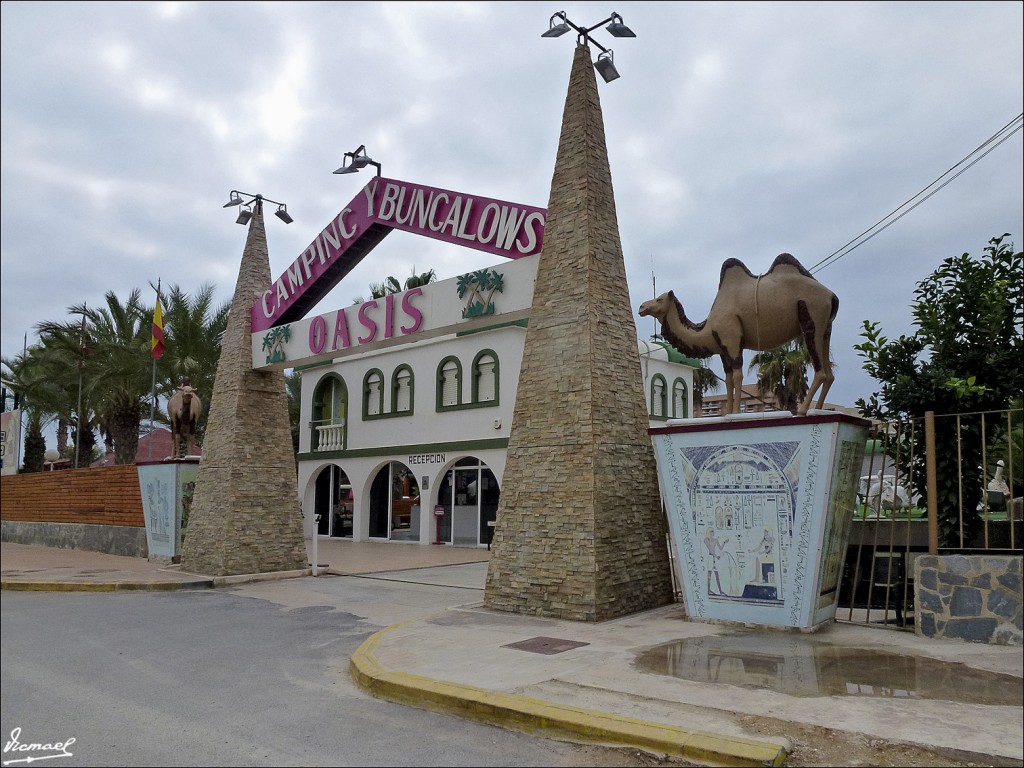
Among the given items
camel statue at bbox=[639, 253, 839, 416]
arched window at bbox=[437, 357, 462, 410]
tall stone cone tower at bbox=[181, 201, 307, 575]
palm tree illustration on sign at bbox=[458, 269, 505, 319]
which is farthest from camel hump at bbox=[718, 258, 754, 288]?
arched window at bbox=[437, 357, 462, 410]

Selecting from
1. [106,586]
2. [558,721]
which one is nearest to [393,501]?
[106,586]

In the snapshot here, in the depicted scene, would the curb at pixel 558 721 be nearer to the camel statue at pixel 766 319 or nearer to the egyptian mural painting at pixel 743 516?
the egyptian mural painting at pixel 743 516

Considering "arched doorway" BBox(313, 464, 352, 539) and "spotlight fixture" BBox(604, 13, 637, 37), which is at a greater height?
"spotlight fixture" BBox(604, 13, 637, 37)

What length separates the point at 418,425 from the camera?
76.1 feet

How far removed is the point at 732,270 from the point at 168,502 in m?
13.7

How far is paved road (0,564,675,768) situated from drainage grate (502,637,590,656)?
5.68 feet

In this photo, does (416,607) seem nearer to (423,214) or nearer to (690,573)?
(690,573)

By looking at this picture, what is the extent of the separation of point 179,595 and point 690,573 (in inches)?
345

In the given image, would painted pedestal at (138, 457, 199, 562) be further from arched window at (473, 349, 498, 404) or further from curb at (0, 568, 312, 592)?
arched window at (473, 349, 498, 404)

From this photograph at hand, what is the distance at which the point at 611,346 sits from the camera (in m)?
9.93

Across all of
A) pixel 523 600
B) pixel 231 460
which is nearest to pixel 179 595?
pixel 231 460

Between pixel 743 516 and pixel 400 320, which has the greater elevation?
pixel 400 320

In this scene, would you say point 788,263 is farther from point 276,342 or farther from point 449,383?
point 449,383

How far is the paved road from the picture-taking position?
193 inches
